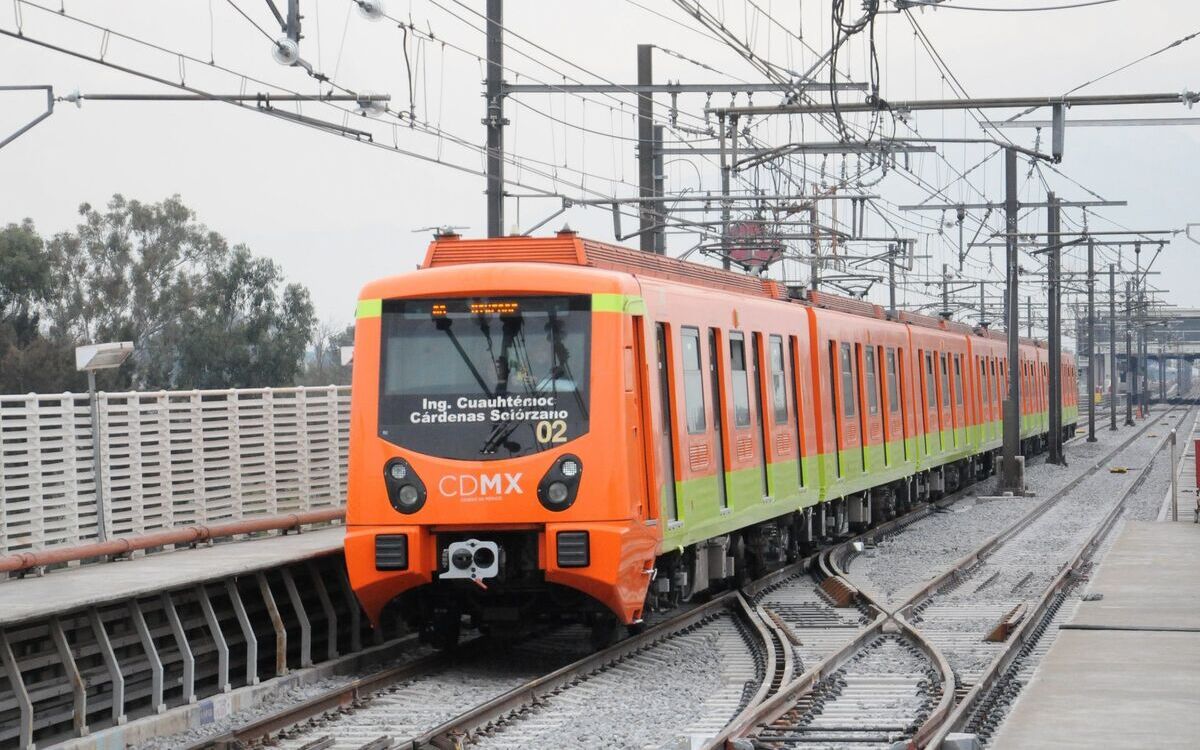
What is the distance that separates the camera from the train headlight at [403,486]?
12766 millimetres

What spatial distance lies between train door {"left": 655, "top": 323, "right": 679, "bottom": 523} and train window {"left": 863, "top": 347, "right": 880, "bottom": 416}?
32.2 feet

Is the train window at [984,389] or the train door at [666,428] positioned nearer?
the train door at [666,428]

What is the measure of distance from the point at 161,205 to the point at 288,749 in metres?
52.4

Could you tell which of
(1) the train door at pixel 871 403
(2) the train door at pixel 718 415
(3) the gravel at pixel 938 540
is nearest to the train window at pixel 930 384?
(3) the gravel at pixel 938 540

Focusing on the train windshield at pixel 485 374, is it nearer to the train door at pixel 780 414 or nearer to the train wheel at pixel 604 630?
the train wheel at pixel 604 630

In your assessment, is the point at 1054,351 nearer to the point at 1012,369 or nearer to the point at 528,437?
the point at 1012,369

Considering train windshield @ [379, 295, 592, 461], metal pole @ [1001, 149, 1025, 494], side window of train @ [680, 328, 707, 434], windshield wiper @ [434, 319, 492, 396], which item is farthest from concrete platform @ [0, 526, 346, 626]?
metal pole @ [1001, 149, 1025, 494]

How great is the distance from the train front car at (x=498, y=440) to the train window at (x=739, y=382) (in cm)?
337

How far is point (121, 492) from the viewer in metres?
17.7

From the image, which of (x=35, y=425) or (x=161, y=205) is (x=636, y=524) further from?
(x=161, y=205)

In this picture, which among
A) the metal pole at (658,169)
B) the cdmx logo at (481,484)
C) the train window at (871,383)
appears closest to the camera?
the cdmx logo at (481,484)

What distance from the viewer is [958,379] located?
33.2m

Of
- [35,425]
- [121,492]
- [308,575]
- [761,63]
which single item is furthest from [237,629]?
[761,63]

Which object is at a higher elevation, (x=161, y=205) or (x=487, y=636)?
(x=161, y=205)
